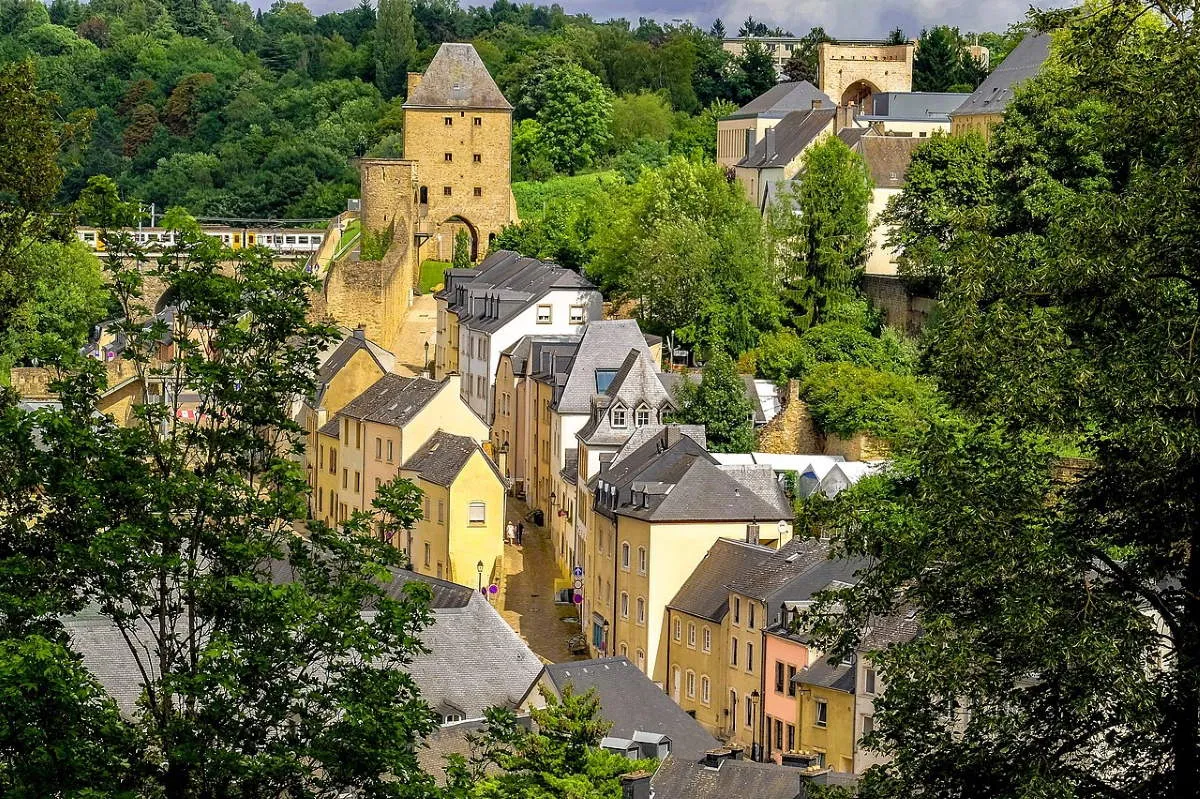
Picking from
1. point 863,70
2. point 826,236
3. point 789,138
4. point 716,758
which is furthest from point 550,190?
point 716,758

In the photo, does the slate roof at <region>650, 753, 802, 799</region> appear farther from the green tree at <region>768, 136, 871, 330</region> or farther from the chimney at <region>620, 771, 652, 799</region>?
Result: the green tree at <region>768, 136, 871, 330</region>

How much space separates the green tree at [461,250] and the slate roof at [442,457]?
2504 centimetres

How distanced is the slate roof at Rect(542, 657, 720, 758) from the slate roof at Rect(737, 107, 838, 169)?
32060 millimetres

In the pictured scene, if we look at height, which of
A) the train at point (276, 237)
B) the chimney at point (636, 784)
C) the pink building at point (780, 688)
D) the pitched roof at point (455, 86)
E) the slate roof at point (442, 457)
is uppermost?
the pitched roof at point (455, 86)

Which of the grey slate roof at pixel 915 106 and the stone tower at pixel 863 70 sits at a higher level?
the stone tower at pixel 863 70

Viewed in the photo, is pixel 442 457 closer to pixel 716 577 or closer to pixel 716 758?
pixel 716 577

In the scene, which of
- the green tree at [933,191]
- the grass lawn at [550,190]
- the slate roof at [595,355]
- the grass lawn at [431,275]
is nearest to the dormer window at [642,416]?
the slate roof at [595,355]

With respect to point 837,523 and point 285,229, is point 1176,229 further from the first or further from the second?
point 285,229

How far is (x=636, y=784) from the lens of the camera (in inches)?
1160

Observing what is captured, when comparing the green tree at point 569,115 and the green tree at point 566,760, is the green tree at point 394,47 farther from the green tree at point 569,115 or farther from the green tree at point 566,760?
the green tree at point 566,760

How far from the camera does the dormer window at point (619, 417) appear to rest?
5200 cm

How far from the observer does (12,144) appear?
19.3m

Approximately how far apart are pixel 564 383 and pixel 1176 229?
135 feet

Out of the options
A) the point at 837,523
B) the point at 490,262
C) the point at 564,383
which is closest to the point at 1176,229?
the point at 837,523
